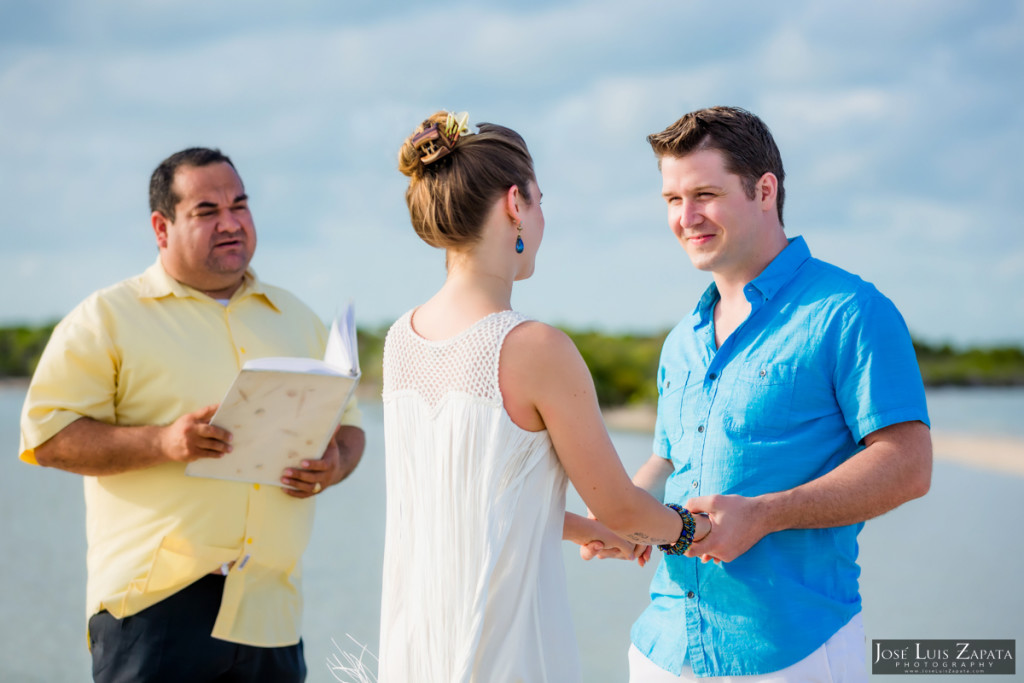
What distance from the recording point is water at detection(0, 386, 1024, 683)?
7086 millimetres

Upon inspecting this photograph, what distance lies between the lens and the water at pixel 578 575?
7086mm

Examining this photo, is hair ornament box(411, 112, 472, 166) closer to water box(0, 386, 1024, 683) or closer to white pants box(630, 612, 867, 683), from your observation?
white pants box(630, 612, 867, 683)

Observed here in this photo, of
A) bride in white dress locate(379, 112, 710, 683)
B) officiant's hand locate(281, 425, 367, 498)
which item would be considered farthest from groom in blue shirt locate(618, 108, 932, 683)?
officiant's hand locate(281, 425, 367, 498)

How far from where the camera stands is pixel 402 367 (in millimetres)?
2100

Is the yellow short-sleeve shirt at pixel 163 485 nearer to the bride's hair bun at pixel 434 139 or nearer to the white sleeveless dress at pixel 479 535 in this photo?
the white sleeveless dress at pixel 479 535

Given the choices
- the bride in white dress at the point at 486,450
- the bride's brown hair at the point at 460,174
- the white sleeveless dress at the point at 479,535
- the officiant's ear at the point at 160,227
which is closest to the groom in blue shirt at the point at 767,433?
the bride in white dress at the point at 486,450

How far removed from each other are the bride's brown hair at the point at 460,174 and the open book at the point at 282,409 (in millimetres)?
631

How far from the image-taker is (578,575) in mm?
9203

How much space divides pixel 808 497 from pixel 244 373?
1468 mm

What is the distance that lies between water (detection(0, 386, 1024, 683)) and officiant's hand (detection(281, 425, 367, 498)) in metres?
3.79

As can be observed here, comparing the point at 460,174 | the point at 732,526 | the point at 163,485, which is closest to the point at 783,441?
the point at 732,526

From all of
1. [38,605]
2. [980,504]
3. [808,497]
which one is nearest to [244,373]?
[808,497]

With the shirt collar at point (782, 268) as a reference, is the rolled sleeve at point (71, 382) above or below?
below

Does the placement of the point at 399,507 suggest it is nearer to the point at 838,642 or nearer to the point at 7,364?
the point at 838,642
